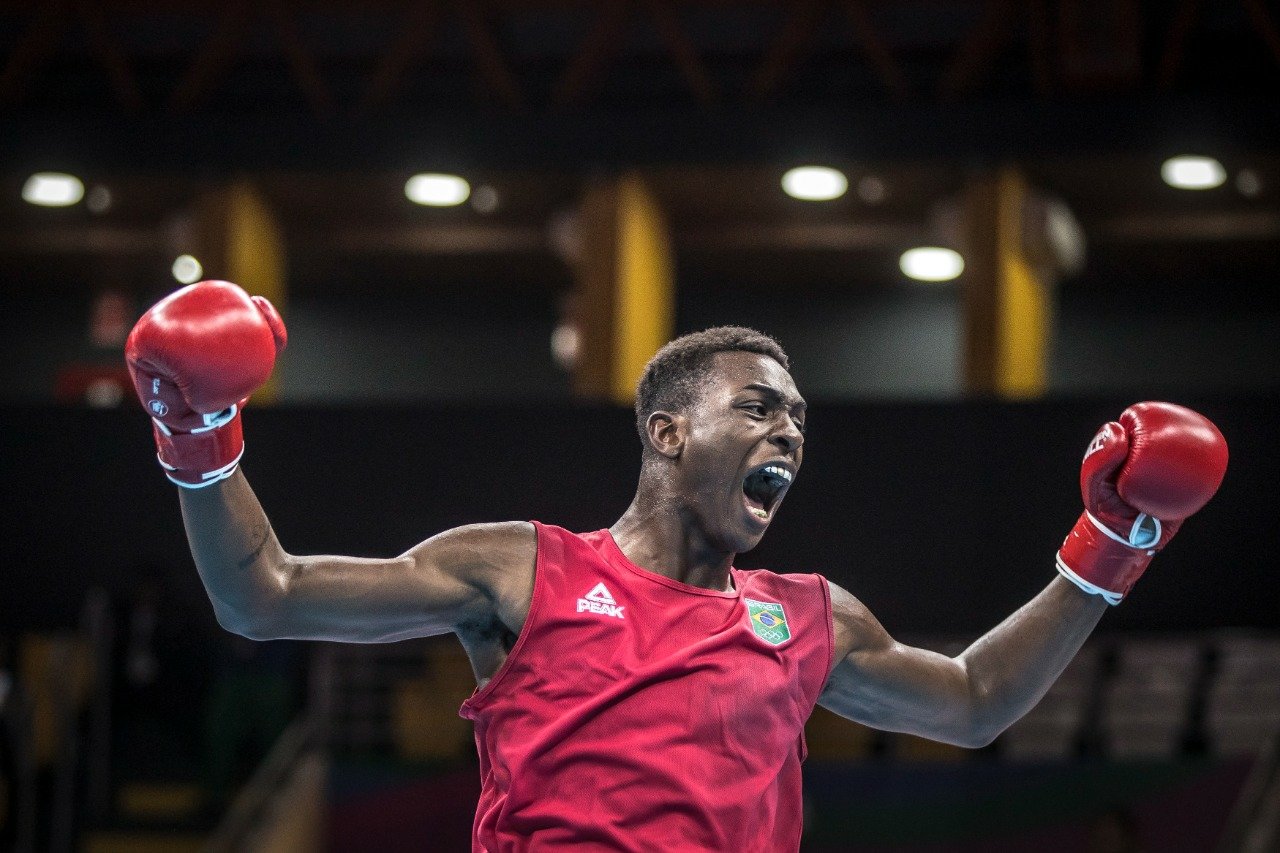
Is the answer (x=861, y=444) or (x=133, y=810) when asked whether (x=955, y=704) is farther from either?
(x=133, y=810)

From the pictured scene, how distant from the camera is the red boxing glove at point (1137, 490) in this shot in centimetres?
292

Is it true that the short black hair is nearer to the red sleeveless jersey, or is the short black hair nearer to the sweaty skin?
the sweaty skin

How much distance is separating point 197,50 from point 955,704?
24.8 ft

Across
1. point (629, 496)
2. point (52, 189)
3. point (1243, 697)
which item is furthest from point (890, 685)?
point (52, 189)

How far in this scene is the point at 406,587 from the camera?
101 inches

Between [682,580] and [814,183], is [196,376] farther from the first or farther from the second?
[814,183]

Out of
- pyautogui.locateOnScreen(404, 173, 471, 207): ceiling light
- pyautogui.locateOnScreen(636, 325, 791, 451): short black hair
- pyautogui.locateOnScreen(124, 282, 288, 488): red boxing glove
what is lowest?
pyautogui.locateOnScreen(124, 282, 288, 488): red boxing glove

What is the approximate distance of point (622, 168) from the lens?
8.49m

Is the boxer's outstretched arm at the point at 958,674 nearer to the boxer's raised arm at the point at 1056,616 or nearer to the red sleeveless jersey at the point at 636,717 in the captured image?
the boxer's raised arm at the point at 1056,616

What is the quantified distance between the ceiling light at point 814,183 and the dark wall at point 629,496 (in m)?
2.12

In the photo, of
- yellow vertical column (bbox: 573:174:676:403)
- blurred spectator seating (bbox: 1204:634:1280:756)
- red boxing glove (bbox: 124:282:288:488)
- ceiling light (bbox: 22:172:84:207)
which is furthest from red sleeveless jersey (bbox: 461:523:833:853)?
ceiling light (bbox: 22:172:84:207)

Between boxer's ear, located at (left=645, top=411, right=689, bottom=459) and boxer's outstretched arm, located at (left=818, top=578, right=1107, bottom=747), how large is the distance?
0.40 m

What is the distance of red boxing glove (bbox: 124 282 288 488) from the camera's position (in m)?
2.38

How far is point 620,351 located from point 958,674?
550 centimetres
